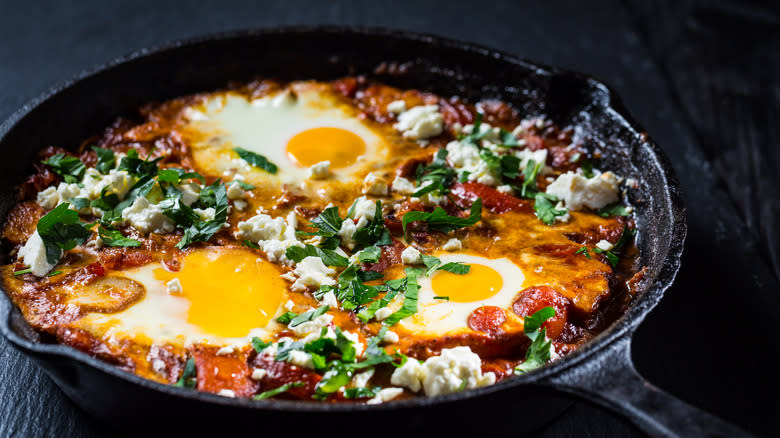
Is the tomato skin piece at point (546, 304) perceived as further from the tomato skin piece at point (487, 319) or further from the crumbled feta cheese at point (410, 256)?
the crumbled feta cheese at point (410, 256)

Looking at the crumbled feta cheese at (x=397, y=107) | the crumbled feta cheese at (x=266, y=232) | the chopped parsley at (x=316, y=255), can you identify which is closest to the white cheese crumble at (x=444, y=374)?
the chopped parsley at (x=316, y=255)

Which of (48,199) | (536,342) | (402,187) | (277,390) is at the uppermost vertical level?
(48,199)

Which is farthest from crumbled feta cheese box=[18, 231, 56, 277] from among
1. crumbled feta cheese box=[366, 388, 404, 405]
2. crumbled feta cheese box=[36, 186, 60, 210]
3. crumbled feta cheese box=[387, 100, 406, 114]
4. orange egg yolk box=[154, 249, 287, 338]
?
crumbled feta cheese box=[387, 100, 406, 114]

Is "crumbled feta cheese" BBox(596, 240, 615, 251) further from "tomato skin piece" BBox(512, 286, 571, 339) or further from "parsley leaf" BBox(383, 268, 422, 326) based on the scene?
"parsley leaf" BBox(383, 268, 422, 326)

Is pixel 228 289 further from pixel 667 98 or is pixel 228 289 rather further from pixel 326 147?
pixel 667 98

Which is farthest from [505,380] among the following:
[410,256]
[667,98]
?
[667,98]
